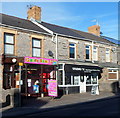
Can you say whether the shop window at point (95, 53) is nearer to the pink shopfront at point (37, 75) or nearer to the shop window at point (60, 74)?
the shop window at point (60, 74)

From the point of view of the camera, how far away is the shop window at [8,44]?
542 inches

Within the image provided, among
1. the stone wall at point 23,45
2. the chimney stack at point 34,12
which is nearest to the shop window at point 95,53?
the chimney stack at point 34,12

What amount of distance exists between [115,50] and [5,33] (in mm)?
14980

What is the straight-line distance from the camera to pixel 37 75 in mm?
15516

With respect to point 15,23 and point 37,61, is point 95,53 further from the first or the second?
point 15,23

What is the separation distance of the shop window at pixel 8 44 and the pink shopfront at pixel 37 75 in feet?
5.47

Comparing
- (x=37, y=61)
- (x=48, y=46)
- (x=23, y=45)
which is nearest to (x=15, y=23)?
(x=23, y=45)

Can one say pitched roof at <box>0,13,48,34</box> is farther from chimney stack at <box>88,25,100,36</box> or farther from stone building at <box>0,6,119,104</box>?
chimney stack at <box>88,25,100,36</box>

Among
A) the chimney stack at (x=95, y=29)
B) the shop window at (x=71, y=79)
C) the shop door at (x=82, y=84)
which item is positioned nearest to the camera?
the shop window at (x=71, y=79)

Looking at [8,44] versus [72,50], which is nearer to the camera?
[8,44]

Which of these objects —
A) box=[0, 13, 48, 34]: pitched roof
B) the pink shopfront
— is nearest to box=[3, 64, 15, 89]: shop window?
the pink shopfront

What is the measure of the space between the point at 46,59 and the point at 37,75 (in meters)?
1.86

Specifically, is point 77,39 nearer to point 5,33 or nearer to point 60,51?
point 60,51

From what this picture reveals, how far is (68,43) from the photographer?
18.0 metres
